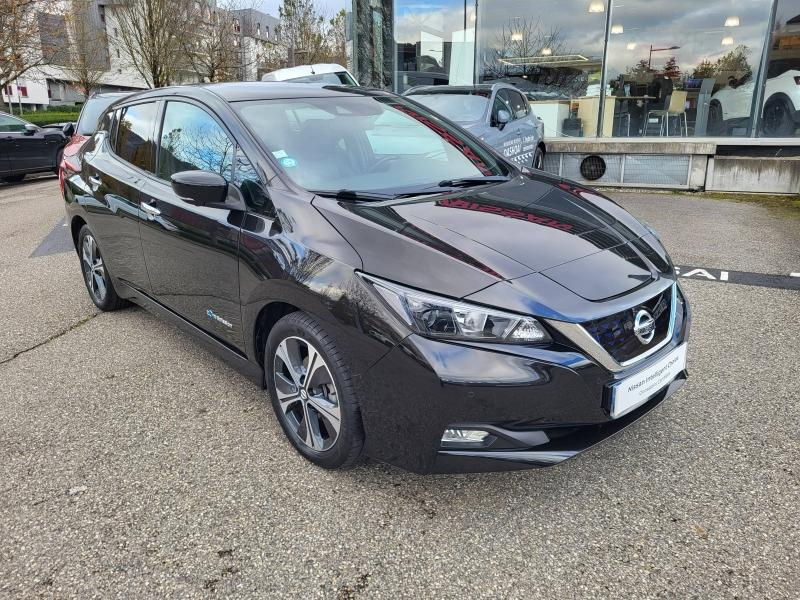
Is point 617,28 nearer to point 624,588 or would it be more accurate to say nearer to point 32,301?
point 32,301

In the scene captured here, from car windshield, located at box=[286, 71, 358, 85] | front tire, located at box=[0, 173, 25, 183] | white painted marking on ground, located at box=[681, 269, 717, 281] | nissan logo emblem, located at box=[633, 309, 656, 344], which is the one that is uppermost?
car windshield, located at box=[286, 71, 358, 85]

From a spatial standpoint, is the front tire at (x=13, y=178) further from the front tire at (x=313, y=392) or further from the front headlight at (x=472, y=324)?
the front headlight at (x=472, y=324)

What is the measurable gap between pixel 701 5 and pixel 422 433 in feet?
40.7

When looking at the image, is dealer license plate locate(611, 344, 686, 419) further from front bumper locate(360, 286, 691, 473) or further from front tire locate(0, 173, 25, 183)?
front tire locate(0, 173, 25, 183)

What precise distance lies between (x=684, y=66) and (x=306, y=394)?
38.7 feet

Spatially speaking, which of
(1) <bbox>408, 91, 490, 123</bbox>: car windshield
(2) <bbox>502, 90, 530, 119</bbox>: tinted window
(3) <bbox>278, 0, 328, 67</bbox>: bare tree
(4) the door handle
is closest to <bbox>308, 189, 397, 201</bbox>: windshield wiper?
(4) the door handle

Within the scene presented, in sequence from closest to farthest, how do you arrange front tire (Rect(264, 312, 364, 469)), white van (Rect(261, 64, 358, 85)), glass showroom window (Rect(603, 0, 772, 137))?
1. front tire (Rect(264, 312, 364, 469))
2. white van (Rect(261, 64, 358, 85))
3. glass showroom window (Rect(603, 0, 772, 137))

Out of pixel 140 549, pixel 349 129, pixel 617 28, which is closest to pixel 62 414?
pixel 140 549

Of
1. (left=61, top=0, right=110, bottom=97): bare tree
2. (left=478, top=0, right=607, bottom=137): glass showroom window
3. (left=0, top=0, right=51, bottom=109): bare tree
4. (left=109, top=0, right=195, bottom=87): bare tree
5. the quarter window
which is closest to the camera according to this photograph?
the quarter window

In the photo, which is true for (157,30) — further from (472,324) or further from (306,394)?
(472,324)

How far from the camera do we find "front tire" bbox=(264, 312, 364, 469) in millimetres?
2361

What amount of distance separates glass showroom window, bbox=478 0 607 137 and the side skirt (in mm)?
10388

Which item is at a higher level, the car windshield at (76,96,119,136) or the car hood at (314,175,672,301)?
the car windshield at (76,96,119,136)

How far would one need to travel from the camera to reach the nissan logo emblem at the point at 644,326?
227cm
